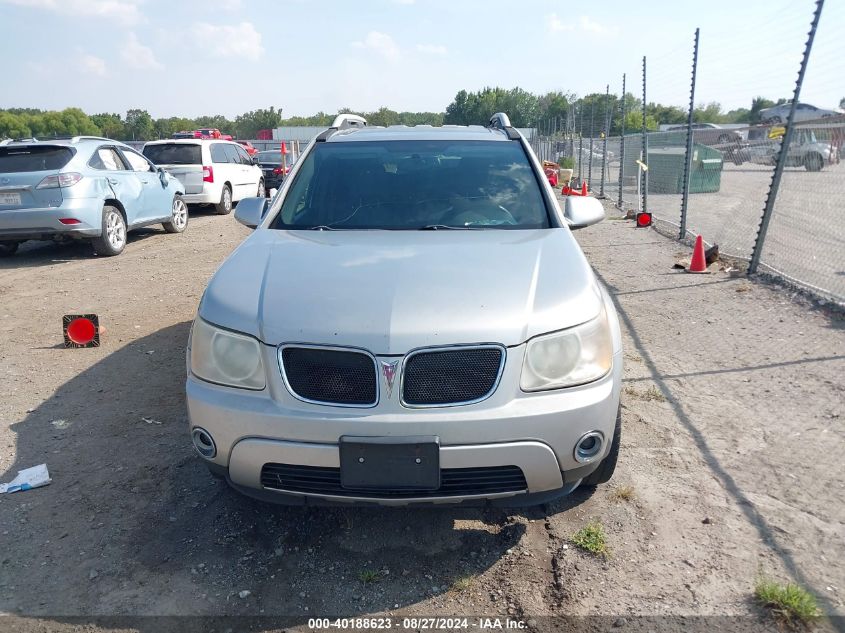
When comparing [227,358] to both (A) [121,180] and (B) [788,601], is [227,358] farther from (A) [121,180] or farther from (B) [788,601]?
(A) [121,180]

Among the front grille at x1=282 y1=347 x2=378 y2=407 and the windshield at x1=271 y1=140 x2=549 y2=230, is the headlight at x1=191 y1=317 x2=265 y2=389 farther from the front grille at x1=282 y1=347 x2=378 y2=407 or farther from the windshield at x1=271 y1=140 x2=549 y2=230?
the windshield at x1=271 y1=140 x2=549 y2=230

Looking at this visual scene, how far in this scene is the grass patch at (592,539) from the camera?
9.85 feet

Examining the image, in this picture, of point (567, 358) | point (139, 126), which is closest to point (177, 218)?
point (567, 358)

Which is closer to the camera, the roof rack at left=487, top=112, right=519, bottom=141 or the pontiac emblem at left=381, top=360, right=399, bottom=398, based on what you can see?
the pontiac emblem at left=381, top=360, right=399, bottom=398

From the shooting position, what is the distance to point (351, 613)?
266 cm

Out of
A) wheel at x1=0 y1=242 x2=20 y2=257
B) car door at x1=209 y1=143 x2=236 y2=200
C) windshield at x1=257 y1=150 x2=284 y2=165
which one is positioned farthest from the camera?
windshield at x1=257 y1=150 x2=284 y2=165

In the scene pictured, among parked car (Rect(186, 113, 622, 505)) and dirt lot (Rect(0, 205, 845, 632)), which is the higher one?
parked car (Rect(186, 113, 622, 505))

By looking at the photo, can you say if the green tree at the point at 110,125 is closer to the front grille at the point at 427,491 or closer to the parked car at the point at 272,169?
the parked car at the point at 272,169

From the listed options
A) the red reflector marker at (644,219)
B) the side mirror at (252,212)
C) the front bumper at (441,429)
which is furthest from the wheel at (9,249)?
the red reflector marker at (644,219)

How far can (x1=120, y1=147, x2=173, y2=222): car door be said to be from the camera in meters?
11.1

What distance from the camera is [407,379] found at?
2.63 meters

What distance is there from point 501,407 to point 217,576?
145 cm

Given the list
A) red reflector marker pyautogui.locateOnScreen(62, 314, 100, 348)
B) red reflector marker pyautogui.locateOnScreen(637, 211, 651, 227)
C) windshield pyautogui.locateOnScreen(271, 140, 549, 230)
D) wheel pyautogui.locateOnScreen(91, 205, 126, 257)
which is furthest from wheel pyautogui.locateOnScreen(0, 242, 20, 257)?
red reflector marker pyautogui.locateOnScreen(637, 211, 651, 227)

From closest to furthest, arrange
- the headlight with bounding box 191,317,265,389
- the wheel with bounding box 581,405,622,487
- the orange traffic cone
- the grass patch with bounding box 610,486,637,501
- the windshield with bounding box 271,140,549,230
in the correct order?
the headlight with bounding box 191,317,265,389 < the wheel with bounding box 581,405,622,487 < the grass patch with bounding box 610,486,637,501 < the windshield with bounding box 271,140,549,230 < the orange traffic cone
